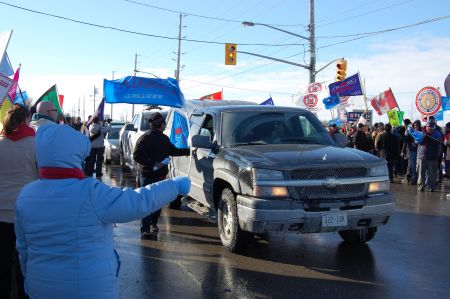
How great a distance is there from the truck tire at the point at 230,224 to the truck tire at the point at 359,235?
1720 millimetres

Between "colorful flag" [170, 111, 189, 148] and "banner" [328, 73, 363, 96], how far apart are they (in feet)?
44.5

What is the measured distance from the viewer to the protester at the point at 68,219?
2588 millimetres

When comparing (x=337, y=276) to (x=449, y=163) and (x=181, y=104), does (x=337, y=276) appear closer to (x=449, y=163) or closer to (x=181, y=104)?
(x=181, y=104)

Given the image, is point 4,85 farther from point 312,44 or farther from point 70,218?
point 312,44

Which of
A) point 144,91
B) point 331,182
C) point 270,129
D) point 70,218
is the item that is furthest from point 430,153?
point 70,218

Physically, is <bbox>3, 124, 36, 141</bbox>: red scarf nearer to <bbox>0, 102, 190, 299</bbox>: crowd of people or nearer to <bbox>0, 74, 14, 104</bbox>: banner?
<bbox>0, 102, 190, 299</bbox>: crowd of people

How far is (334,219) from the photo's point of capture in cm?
593

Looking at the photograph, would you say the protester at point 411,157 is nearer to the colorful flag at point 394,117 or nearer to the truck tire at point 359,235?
the colorful flag at point 394,117

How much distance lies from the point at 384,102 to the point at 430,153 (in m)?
8.21

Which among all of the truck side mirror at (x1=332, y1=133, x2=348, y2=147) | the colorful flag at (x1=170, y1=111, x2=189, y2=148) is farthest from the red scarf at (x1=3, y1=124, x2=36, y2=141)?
the colorful flag at (x1=170, y1=111, x2=189, y2=148)

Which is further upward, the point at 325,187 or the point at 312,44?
the point at 312,44

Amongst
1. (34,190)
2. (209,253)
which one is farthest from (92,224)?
(209,253)

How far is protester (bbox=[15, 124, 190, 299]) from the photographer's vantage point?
259 centimetres

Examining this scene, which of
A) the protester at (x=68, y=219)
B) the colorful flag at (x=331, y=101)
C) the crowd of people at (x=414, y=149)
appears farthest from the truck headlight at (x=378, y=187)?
the colorful flag at (x=331, y=101)
